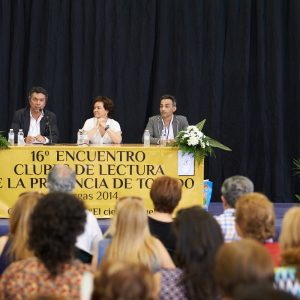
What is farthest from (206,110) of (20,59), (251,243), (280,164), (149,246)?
(251,243)

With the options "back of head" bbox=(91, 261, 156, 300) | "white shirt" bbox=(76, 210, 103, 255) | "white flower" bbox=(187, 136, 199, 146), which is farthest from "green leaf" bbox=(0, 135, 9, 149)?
"back of head" bbox=(91, 261, 156, 300)

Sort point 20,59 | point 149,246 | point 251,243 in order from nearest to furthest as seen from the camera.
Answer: point 251,243 < point 149,246 < point 20,59

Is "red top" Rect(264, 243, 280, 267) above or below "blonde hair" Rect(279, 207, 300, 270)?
below

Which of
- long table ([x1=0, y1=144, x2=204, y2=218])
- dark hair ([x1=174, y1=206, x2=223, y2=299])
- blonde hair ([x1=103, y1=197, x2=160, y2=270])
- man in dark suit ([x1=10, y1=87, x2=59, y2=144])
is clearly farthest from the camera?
man in dark suit ([x1=10, y1=87, x2=59, y2=144])

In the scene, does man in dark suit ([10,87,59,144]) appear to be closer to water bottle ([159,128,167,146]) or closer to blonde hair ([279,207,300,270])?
water bottle ([159,128,167,146])

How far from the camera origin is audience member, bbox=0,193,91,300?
2.26 meters

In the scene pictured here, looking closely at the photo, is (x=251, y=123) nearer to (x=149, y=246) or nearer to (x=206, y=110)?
(x=206, y=110)

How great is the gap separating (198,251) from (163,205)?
1.07 m

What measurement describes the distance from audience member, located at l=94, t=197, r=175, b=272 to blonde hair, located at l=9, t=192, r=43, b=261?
369mm

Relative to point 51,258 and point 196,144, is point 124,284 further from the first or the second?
point 196,144

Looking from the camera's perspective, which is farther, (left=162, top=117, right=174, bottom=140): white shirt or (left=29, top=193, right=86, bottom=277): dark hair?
(left=162, top=117, right=174, bottom=140): white shirt

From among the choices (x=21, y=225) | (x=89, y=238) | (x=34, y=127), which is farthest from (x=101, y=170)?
(x=21, y=225)

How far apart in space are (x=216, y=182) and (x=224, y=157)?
0.31m

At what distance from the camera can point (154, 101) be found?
7695mm
